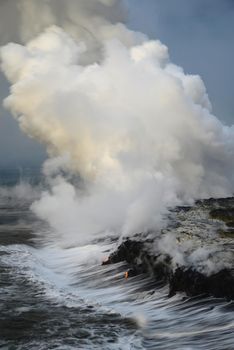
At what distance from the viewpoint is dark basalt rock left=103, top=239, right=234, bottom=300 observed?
21.4 metres

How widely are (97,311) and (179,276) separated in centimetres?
398

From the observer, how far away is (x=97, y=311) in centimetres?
2155

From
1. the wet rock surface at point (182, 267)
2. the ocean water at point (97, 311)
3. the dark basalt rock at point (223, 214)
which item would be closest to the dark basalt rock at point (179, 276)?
the wet rock surface at point (182, 267)

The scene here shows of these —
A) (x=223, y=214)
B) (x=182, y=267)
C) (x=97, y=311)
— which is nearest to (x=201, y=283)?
(x=182, y=267)

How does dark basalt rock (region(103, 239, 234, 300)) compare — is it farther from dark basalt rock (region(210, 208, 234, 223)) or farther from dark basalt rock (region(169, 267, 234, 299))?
dark basalt rock (region(210, 208, 234, 223))

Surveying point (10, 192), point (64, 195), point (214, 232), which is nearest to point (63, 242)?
point (214, 232)

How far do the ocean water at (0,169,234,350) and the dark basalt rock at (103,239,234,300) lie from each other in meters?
0.43

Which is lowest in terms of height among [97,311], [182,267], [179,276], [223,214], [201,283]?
[97,311]

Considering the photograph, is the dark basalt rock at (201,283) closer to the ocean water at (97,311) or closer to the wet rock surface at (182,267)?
the wet rock surface at (182,267)

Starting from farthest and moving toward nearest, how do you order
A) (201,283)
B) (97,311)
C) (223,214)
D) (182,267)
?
→ (223,214)
(182,267)
(201,283)
(97,311)

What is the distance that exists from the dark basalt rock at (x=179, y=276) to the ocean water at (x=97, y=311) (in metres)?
0.43

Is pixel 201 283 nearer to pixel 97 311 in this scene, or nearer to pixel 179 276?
pixel 179 276

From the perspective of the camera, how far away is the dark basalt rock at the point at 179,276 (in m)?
21.4

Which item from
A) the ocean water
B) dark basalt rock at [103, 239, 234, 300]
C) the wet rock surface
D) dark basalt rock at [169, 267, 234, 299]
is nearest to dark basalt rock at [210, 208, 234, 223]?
the wet rock surface
